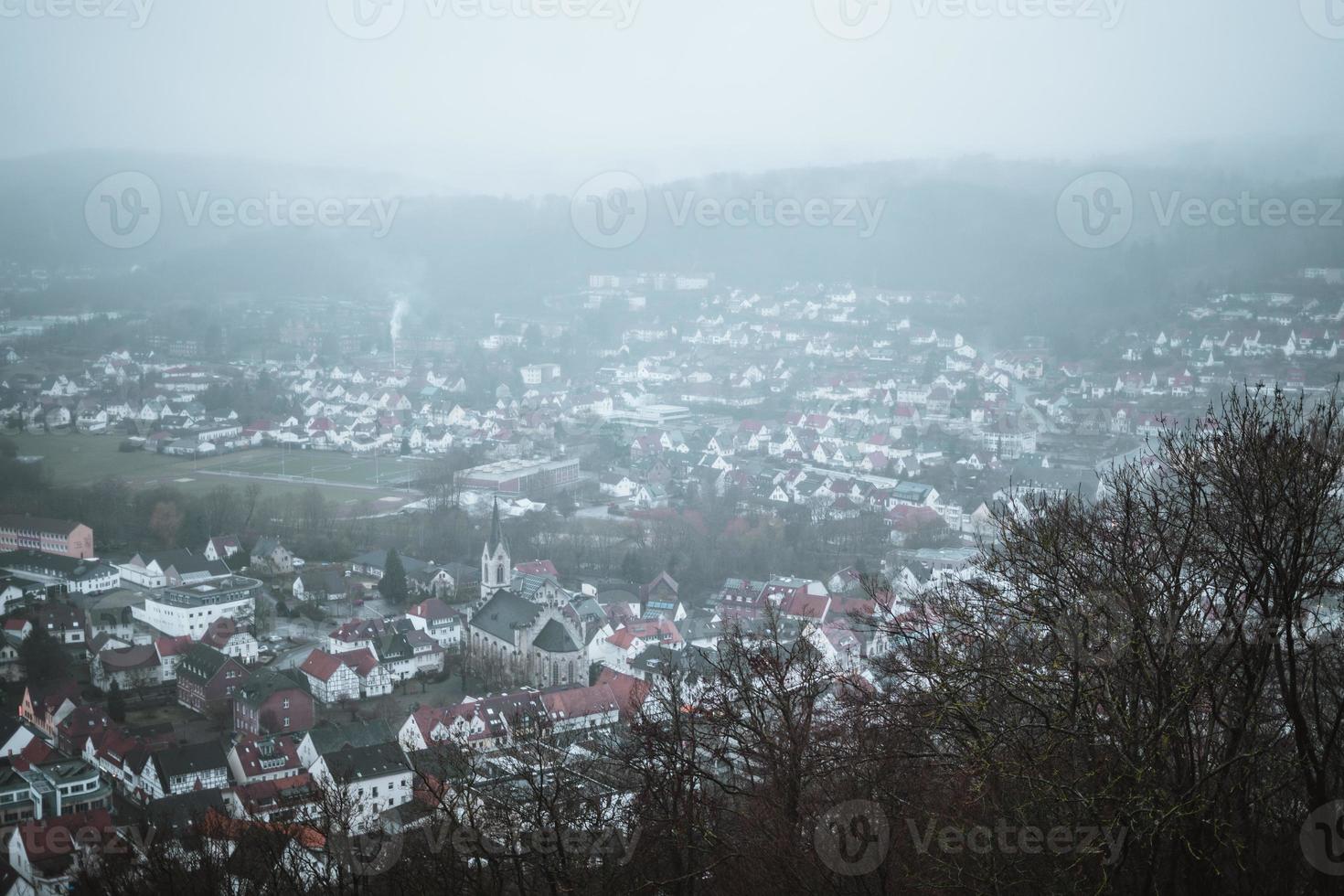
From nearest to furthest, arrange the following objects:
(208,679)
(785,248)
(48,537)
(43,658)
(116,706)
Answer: (116,706) < (208,679) < (43,658) < (48,537) < (785,248)

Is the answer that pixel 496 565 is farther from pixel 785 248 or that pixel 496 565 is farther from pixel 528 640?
pixel 785 248

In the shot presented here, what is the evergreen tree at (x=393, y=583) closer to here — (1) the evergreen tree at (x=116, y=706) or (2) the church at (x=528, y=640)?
(2) the church at (x=528, y=640)

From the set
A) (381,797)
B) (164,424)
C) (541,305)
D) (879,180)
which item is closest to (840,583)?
(381,797)

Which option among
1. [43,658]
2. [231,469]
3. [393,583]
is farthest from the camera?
[231,469]

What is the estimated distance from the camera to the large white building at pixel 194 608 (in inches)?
392

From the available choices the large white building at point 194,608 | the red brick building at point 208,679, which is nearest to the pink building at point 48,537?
the large white building at point 194,608

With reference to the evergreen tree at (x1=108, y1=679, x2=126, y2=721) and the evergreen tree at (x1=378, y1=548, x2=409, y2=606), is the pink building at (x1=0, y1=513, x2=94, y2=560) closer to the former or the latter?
the evergreen tree at (x1=378, y1=548, x2=409, y2=606)

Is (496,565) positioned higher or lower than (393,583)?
higher

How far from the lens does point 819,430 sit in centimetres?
1889

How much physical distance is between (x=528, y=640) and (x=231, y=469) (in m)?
8.43

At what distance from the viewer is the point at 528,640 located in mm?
9523

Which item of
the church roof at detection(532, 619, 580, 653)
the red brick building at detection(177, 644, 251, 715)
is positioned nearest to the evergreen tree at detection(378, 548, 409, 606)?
the church roof at detection(532, 619, 580, 653)

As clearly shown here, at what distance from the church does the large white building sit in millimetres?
2151

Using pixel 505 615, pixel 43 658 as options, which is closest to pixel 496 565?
pixel 505 615
